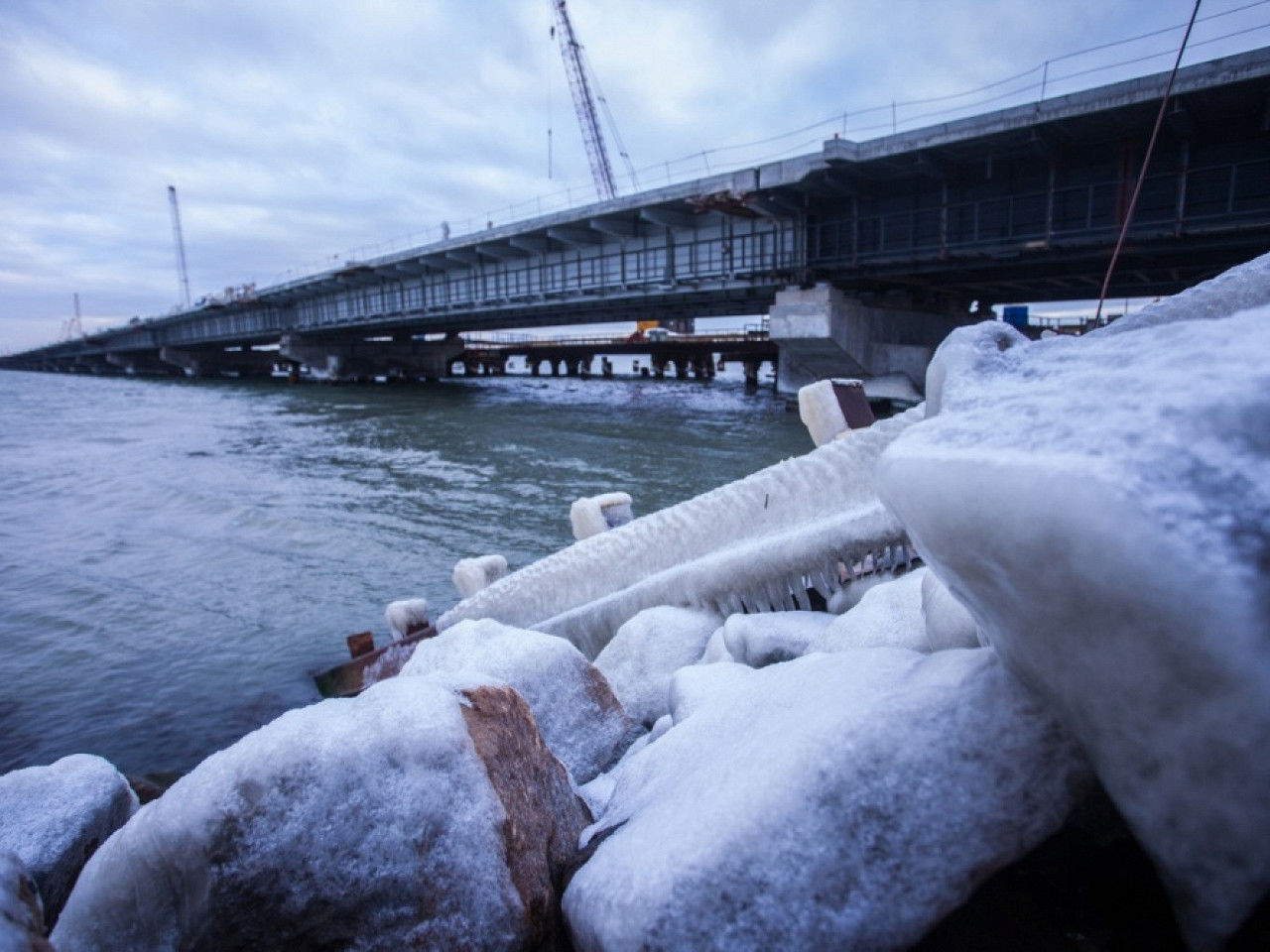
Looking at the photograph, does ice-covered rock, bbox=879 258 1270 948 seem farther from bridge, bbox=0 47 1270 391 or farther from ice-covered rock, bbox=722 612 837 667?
bridge, bbox=0 47 1270 391

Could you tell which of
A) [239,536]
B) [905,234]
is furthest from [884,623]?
[905,234]

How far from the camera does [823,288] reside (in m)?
21.7

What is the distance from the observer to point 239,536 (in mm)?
9211

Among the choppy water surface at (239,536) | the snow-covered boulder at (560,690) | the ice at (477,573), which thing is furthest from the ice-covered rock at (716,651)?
the choppy water surface at (239,536)

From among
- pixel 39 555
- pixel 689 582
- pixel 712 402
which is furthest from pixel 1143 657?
pixel 712 402

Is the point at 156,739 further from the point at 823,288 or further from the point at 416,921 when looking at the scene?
the point at 823,288

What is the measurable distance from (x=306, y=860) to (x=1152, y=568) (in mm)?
1605

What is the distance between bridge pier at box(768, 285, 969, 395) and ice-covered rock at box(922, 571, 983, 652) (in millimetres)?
20590

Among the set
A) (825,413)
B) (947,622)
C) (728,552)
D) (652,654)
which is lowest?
(652,654)

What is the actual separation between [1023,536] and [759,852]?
28.8 inches

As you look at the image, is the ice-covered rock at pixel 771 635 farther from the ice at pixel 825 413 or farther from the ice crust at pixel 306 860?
the ice at pixel 825 413

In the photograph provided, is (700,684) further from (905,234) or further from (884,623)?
(905,234)

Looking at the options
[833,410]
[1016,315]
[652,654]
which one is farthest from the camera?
[1016,315]

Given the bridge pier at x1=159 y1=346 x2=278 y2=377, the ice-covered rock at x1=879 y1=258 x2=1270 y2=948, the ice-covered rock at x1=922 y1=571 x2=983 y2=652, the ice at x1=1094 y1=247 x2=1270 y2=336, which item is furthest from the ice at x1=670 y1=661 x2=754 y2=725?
the bridge pier at x1=159 y1=346 x2=278 y2=377
